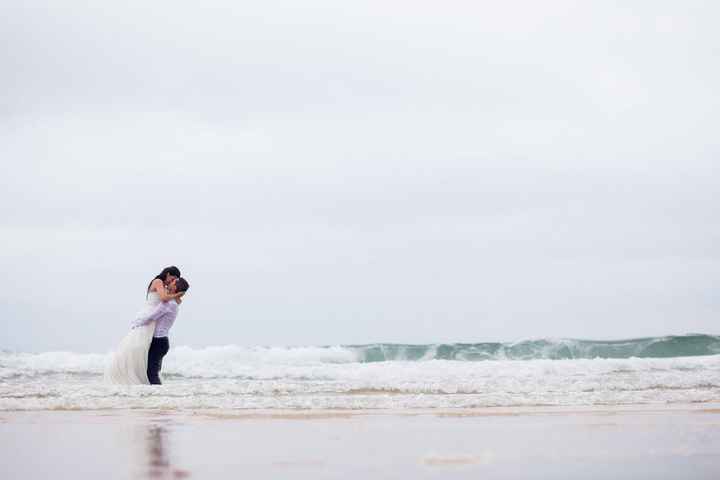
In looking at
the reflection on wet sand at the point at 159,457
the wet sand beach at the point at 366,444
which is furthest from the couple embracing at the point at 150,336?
the reflection on wet sand at the point at 159,457

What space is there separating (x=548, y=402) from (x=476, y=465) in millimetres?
4719

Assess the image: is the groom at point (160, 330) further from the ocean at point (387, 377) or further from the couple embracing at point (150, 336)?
the ocean at point (387, 377)

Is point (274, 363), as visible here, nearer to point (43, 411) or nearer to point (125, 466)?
point (43, 411)

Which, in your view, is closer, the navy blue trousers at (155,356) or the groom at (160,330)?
the groom at (160,330)

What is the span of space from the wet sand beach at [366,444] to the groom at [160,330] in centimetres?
449

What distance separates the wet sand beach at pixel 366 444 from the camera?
4.21 meters

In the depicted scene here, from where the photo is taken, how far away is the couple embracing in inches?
478

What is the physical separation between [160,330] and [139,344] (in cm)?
37

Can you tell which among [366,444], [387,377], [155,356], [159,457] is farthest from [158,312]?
[159,457]

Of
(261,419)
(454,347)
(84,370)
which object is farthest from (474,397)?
(454,347)

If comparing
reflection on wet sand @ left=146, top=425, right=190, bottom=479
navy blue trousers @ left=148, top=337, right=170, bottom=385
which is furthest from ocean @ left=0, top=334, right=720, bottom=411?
reflection on wet sand @ left=146, top=425, right=190, bottom=479

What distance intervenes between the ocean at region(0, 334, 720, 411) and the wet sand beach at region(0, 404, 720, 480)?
1330mm

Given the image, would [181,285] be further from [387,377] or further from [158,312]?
[387,377]

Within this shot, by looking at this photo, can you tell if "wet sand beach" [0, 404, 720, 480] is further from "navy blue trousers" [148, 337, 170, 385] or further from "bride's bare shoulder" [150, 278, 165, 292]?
"navy blue trousers" [148, 337, 170, 385]
